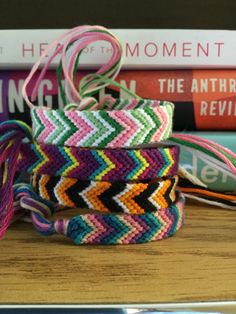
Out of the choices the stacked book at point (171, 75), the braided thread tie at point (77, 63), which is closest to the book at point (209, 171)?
the stacked book at point (171, 75)

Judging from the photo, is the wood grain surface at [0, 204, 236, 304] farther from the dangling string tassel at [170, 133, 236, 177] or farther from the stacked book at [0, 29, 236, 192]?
the stacked book at [0, 29, 236, 192]

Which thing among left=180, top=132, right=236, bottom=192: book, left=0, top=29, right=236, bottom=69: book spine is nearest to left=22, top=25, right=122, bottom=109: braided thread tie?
left=0, top=29, right=236, bottom=69: book spine

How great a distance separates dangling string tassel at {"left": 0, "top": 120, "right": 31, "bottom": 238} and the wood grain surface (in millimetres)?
28

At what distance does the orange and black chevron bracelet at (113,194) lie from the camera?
0.37m

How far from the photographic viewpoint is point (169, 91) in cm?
52

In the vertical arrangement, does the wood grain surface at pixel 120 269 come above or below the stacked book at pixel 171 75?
below

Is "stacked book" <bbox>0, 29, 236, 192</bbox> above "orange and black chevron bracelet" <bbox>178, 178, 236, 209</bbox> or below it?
above

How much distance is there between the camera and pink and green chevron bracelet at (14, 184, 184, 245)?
1.17 ft

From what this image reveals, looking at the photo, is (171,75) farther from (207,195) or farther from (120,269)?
(120,269)

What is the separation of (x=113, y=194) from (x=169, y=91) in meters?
0.20

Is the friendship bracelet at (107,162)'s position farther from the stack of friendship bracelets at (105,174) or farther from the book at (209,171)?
the book at (209,171)
